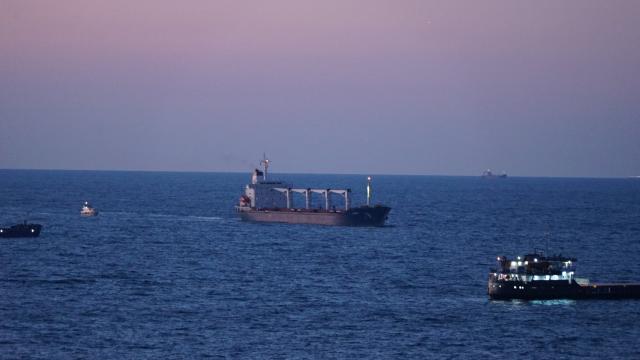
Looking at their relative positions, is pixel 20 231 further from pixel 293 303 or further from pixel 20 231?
pixel 293 303

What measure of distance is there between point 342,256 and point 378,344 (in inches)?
2526

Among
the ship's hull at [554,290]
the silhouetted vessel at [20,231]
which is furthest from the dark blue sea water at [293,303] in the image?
the silhouetted vessel at [20,231]

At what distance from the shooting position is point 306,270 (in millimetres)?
127562

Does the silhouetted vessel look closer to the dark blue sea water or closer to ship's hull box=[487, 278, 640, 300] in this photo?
the dark blue sea water

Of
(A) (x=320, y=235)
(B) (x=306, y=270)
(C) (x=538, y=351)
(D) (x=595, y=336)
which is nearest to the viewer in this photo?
(C) (x=538, y=351)

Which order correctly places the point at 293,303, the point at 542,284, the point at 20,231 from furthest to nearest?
the point at 20,231
the point at 542,284
the point at 293,303

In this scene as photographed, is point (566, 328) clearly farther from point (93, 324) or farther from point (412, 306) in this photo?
point (93, 324)

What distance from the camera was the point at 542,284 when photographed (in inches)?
3962

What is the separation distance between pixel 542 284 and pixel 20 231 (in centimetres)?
9204

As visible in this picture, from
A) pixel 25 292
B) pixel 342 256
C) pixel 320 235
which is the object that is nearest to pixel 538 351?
pixel 25 292

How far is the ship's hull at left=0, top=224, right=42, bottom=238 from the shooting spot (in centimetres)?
16725

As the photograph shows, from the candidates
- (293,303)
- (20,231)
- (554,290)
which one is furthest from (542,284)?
(20,231)

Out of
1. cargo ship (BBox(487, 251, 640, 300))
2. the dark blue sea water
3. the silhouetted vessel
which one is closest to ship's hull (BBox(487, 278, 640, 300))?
cargo ship (BBox(487, 251, 640, 300))

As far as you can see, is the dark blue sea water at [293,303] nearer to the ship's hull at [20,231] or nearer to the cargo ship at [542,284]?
the cargo ship at [542,284]
